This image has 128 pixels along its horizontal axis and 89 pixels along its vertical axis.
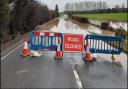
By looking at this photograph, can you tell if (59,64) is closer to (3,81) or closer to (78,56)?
(78,56)

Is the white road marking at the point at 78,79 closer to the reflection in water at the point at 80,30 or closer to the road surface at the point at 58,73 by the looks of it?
the road surface at the point at 58,73

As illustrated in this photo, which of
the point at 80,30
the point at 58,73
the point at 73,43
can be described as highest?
the point at 73,43

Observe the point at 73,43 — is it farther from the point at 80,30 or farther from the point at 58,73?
the point at 80,30

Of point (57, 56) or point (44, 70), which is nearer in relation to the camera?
point (44, 70)

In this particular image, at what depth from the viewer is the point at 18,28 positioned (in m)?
33.7

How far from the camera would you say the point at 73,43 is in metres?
18.0

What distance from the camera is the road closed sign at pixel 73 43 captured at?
17969 mm

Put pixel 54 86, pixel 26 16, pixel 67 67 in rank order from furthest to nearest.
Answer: pixel 26 16
pixel 67 67
pixel 54 86

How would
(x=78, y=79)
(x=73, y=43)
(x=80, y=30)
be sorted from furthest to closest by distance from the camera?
(x=80, y=30)
(x=73, y=43)
(x=78, y=79)

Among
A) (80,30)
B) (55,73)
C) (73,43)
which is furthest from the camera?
(80,30)

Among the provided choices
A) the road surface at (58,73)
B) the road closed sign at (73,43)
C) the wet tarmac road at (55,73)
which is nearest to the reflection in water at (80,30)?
the road closed sign at (73,43)

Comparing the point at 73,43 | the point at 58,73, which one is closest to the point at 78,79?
the point at 58,73

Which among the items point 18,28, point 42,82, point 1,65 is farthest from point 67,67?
point 18,28

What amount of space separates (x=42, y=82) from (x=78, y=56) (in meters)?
7.72
